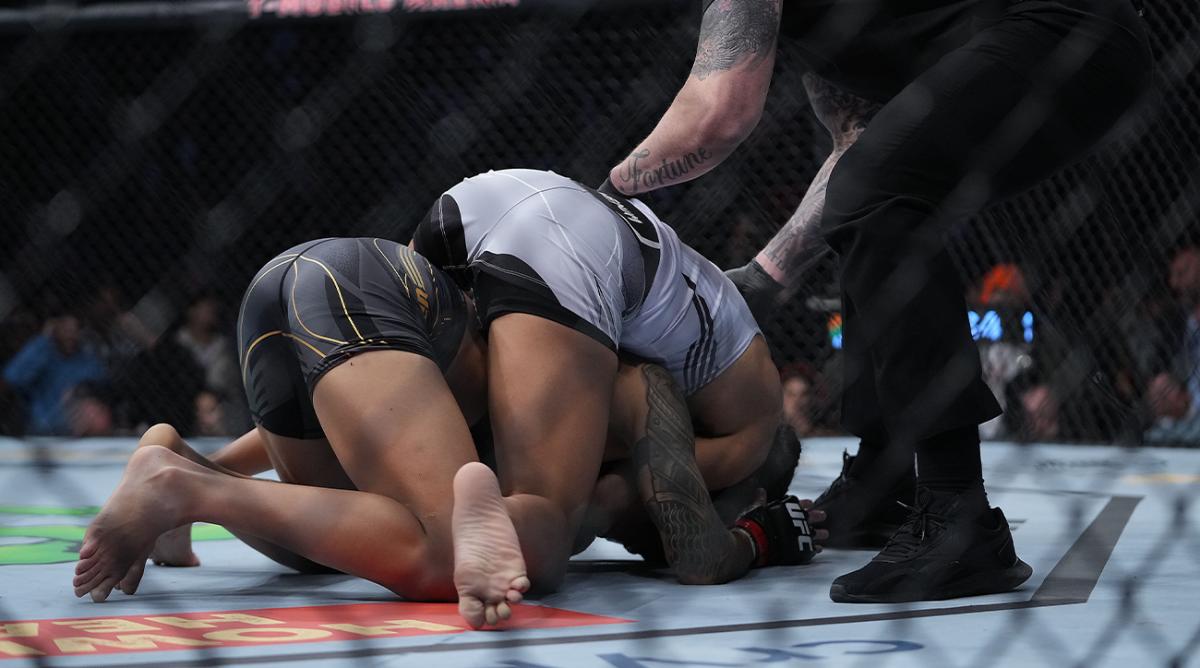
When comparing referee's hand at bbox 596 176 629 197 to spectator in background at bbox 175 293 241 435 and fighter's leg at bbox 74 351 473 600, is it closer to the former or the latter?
fighter's leg at bbox 74 351 473 600

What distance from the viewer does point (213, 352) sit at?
347 cm

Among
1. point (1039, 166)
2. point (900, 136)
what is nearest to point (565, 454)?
point (900, 136)

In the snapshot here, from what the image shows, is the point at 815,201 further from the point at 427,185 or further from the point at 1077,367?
the point at 427,185

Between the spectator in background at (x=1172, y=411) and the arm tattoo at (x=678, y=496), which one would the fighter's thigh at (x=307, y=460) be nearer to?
the arm tattoo at (x=678, y=496)

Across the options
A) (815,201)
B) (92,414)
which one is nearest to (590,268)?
(815,201)

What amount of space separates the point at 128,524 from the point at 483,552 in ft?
1.04

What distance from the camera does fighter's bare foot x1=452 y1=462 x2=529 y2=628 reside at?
3.08ft

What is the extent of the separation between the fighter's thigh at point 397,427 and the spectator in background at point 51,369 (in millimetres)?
1904

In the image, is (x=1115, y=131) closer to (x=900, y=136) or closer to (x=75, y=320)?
(x=900, y=136)

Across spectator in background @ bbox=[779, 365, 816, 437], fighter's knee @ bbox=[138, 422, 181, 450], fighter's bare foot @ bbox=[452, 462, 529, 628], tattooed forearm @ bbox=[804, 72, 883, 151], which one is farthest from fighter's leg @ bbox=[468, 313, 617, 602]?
spectator in background @ bbox=[779, 365, 816, 437]

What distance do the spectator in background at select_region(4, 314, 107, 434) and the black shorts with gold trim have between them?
1.76 meters

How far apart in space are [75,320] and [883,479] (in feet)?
7.73

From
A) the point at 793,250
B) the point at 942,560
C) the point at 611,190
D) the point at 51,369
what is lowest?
the point at 942,560

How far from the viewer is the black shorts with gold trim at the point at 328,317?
1.12m
